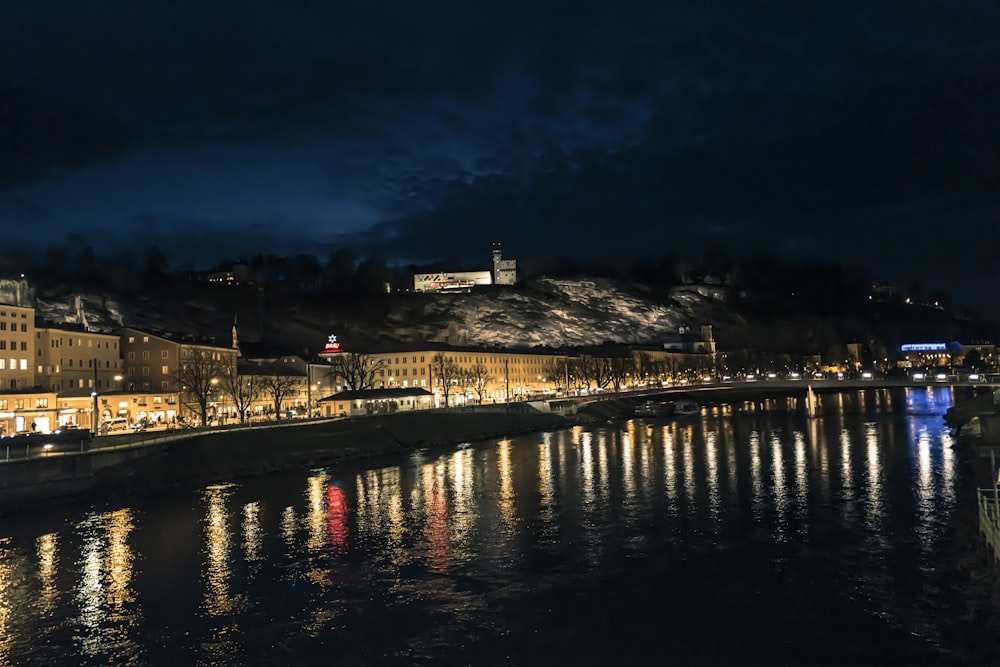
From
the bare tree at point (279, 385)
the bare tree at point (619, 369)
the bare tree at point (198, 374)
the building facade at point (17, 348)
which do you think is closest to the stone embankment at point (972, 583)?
the bare tree at point (198, 374)

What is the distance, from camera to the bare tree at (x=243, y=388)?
8431cm

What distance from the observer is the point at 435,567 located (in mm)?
23609

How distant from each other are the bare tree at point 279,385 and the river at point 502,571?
48578mm

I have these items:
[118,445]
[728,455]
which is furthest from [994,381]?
[118,445]

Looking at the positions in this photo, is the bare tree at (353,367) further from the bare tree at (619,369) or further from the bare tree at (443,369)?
the bare tree at (619,369)

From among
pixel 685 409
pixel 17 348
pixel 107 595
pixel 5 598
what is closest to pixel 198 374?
pixel 17 348

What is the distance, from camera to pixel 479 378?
129 m

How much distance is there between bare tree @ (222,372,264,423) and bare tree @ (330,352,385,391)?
48.0 feet

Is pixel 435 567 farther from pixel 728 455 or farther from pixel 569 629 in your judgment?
pixel 728 455

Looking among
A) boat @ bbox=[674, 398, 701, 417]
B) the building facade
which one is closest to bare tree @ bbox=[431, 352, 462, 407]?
boat @ bbox=[674, 398, 701, 417]

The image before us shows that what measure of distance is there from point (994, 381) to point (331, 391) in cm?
9442

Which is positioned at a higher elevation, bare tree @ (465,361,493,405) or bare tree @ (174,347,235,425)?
bare tree @ (174,347,235,425)

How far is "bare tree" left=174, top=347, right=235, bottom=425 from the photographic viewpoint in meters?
78.1

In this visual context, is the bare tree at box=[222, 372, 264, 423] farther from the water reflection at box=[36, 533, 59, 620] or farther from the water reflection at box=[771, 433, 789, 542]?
the water reflection at box=[771, 433, 789, 542]
